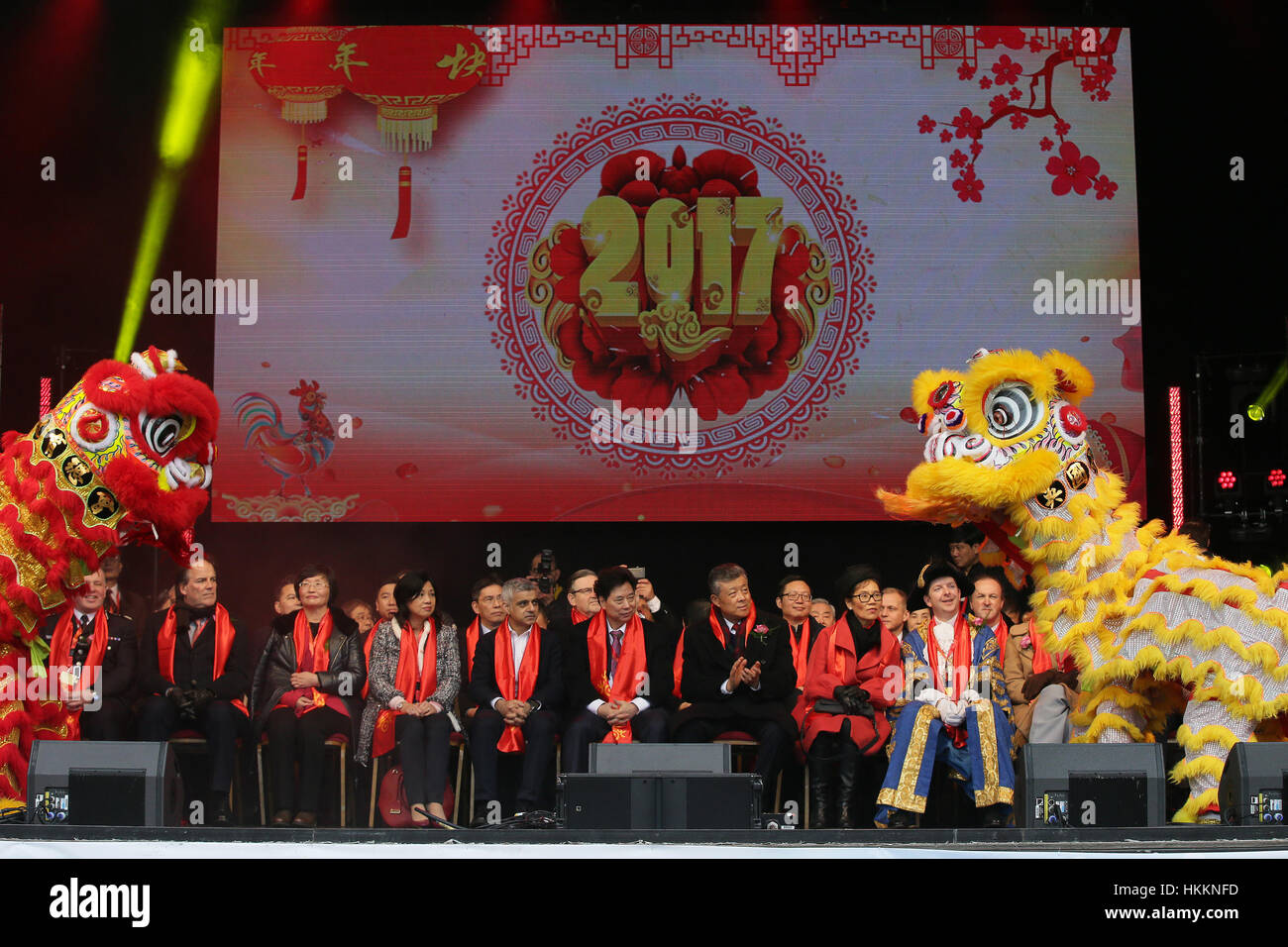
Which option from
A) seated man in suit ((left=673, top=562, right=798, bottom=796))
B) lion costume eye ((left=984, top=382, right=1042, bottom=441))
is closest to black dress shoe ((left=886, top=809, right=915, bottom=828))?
seated man in suit ((left=673, top=562, right=798, bottom=796))

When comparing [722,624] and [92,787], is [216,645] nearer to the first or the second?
[92,787]

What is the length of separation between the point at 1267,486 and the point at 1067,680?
1.96 m

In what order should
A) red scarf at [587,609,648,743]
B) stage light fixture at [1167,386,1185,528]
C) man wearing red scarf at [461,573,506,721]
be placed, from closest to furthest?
red scarf at [587,609,648,743]
man wearing red scarf at [461,573,506,721]
stage light fixture at [1167,386,1185,528]

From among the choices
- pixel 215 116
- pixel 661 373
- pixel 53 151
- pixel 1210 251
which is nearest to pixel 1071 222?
pixel 1210 251

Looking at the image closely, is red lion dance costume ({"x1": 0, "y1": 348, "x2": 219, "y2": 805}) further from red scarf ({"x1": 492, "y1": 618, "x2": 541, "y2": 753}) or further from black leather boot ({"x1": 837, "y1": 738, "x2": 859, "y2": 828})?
black leather boot ({"x1": 837, "y1": 738, "x2": 859, "y2": 828})

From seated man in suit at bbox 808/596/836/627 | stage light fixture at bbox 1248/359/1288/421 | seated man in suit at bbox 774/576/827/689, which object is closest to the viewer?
seated man in suit at bbox 774/576/827/689

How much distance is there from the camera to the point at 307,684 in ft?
20.3

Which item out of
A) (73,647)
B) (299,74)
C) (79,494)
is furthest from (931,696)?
(299,74)

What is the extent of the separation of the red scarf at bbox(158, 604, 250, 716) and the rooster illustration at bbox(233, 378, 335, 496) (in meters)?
1.28

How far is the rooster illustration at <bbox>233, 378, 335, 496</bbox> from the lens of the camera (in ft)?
24.0

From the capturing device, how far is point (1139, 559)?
198 inches

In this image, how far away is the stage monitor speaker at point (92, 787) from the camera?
4.50m

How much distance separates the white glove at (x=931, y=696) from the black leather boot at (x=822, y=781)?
55 centimetres
